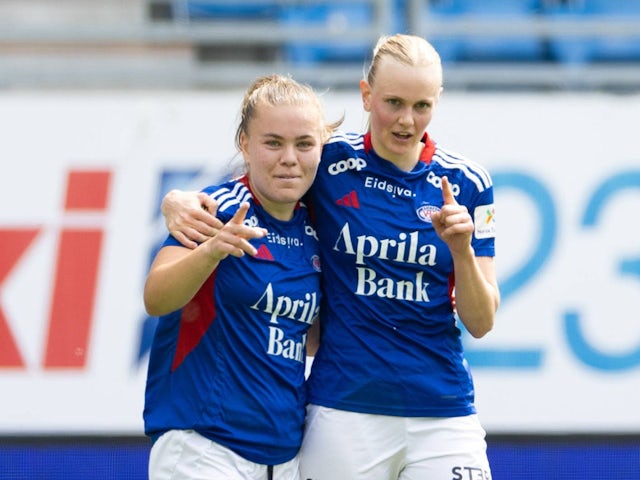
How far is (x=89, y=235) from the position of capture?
5348 millimetres

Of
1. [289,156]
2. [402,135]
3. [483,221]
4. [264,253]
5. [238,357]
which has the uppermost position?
[402,135]

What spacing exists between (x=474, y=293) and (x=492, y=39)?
420 cm

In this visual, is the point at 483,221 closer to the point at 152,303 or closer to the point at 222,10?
the point at 152,303

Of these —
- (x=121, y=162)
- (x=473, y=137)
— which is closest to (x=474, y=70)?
(x=473, y=137)

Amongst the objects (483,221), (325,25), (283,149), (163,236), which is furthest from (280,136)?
(325,25)

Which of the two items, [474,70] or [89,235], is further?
[474,70]

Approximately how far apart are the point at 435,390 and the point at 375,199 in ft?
1.84

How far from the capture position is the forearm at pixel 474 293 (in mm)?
3154

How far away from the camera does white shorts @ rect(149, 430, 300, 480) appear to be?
10.1 feet

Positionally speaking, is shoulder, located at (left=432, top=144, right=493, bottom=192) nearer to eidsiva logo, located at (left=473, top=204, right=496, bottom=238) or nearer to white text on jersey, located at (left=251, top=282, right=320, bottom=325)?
eidsiva logo, located at (left=473, top=204, right=496, bottom=238)

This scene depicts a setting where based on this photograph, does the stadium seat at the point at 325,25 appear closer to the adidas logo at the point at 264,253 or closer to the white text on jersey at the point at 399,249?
the white text on jersey at the point at 399,249

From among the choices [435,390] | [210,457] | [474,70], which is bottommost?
[210,457]

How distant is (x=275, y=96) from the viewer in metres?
3.18

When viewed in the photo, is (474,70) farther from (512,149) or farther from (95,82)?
(95,82)
